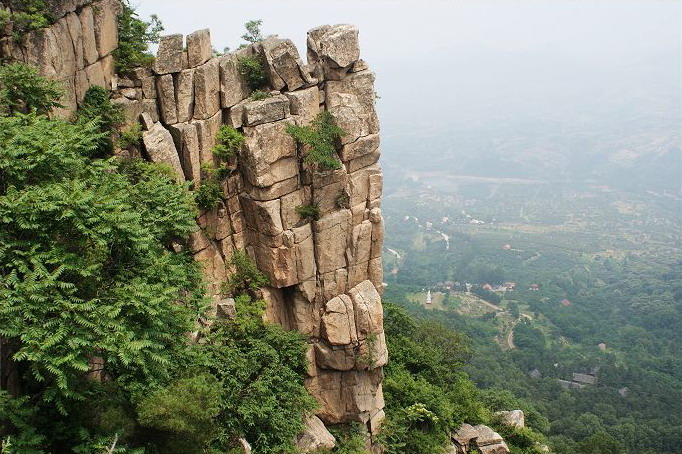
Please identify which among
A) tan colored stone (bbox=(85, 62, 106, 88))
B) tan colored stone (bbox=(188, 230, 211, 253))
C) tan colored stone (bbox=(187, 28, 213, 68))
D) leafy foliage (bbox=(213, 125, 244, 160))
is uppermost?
tan colored stone (bbox=(187, 28, 213, 68))

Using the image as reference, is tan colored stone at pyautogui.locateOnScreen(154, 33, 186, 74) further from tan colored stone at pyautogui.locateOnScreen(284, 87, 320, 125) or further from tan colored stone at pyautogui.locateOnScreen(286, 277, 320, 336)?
tan colored stone at pyautogui.locateOnScreen(286, 277, 320, 336)

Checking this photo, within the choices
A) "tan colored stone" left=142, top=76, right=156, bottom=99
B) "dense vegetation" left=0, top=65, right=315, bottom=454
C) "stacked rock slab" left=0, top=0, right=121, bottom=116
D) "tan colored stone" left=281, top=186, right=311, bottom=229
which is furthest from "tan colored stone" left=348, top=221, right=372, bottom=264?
"stacked rock slab" left=0, top=0, right=121, bottom=116

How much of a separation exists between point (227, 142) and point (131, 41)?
584 cm

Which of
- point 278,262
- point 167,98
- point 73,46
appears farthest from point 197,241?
point 73,46

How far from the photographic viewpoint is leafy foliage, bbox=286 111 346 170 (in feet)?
74.5

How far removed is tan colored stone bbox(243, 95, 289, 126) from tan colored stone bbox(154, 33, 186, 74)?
3273mm

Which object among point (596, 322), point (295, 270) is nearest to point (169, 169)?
point (295, 270)

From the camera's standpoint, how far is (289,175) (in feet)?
76.4

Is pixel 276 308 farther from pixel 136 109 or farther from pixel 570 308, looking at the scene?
pixel 570 308

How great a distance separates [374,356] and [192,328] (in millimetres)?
10100

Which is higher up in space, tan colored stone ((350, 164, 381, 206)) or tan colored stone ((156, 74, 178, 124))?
tan colored stone ((156, 74, 178, 124))

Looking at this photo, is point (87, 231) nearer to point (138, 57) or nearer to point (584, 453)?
point (138, 57)

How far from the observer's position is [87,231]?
1373 centimetres

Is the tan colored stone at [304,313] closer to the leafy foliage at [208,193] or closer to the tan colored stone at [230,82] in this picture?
the leafy foliage at [208,193]
